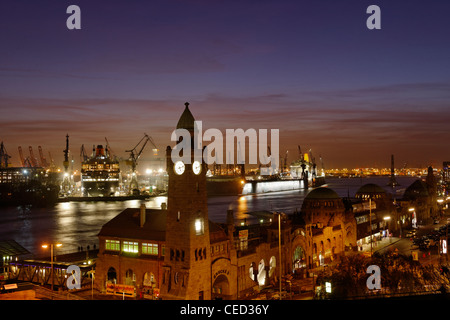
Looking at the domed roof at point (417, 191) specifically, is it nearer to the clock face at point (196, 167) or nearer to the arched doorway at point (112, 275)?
the arched doorway at point (112, 275)

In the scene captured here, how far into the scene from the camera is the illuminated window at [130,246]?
1535 inches

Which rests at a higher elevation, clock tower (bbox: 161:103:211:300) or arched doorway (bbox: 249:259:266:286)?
clock tower (bbox: 161:103:211:300)

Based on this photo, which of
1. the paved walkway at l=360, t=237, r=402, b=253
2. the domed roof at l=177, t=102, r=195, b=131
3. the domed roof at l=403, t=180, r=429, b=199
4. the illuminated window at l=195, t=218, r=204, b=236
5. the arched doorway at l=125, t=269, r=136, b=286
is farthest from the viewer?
the domed roof at l=403, t=180, r=429, b=199

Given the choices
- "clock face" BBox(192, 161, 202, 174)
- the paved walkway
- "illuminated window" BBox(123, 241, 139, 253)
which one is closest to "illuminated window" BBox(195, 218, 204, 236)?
"clock face" BBox(192, 161, 202, 174)

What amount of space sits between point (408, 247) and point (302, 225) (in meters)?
21.5

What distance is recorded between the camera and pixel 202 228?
3462 cm

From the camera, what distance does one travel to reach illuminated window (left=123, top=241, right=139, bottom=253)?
39.0 meters

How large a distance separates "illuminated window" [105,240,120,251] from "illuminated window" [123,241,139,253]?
2.52 ft

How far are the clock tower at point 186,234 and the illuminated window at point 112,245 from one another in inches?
290

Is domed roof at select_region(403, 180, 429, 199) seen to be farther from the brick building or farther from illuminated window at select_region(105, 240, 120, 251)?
illuminated window at select_region(105, 240, 120, 251)

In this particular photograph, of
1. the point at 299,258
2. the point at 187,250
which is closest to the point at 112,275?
the point at 187,250

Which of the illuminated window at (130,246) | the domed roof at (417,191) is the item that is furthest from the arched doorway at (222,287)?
the domed roof at (417,191)
